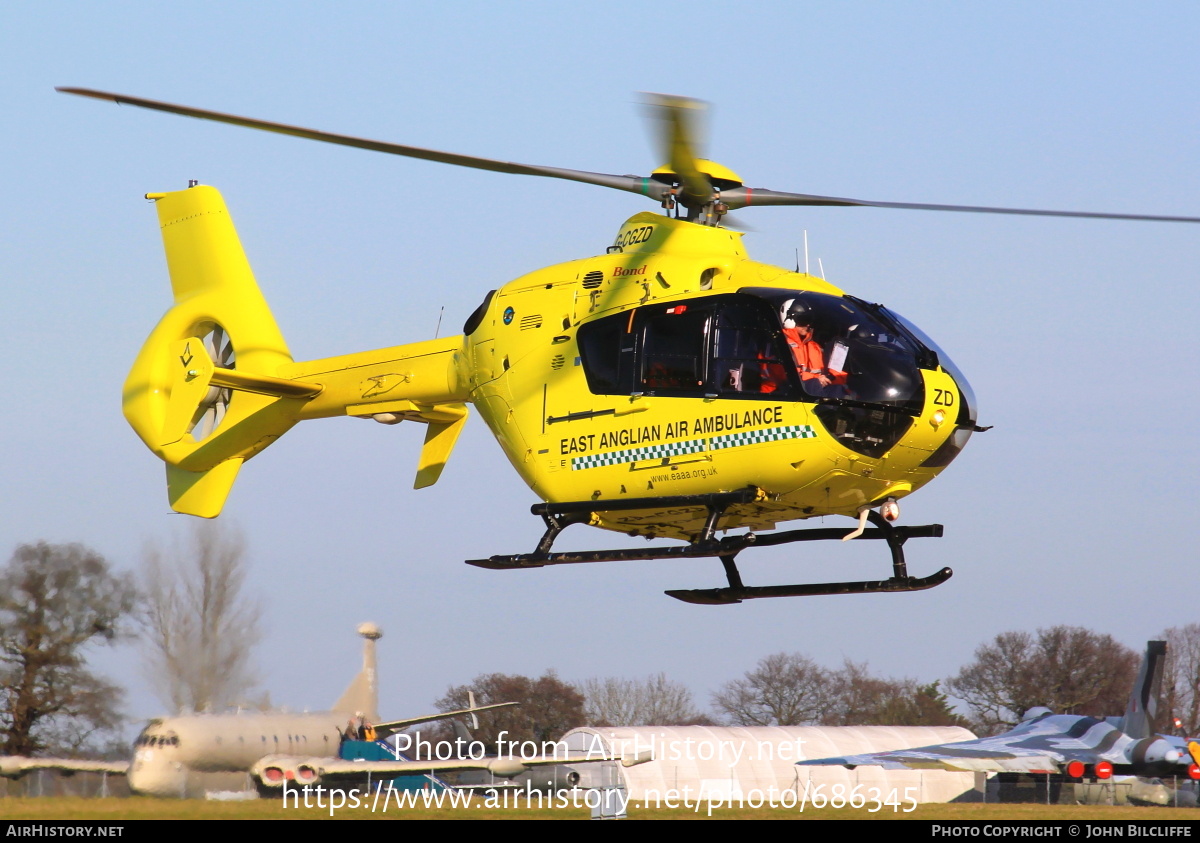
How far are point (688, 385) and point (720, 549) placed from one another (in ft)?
5.01

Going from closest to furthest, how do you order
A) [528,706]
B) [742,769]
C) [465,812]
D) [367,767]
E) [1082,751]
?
[465,812] < [367,767] < [1082,751] < [742,769] < [528,706]

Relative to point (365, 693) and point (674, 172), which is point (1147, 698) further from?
point (674, 172)

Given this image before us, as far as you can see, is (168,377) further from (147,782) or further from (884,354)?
(884,354)

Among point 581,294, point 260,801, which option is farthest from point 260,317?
point 260,801

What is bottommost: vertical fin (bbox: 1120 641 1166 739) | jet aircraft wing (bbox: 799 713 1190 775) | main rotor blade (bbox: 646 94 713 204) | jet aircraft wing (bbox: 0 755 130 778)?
jet aircraft wing (bbox: 799 713 1190 775)

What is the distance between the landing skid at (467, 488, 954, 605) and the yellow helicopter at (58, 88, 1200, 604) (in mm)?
21

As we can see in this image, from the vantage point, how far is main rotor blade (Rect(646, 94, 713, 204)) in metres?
11.6

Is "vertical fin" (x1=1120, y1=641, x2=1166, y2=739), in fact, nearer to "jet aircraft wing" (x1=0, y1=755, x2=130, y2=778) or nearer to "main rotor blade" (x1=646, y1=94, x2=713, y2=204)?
"jet aircraft wing" (x1=0, y1=755, x2=130, y2=778)

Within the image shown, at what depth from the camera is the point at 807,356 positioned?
12227mm

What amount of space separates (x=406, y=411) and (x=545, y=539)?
3160 millimetres

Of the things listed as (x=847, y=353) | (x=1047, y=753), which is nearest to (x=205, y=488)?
(x=847, y=353)

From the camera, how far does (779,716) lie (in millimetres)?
47406

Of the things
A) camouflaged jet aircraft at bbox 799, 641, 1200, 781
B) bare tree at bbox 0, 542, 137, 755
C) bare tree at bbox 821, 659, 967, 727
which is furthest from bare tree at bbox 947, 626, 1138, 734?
bare tree at bbox 0, 542, 137, 755

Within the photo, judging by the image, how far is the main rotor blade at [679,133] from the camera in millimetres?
11594
